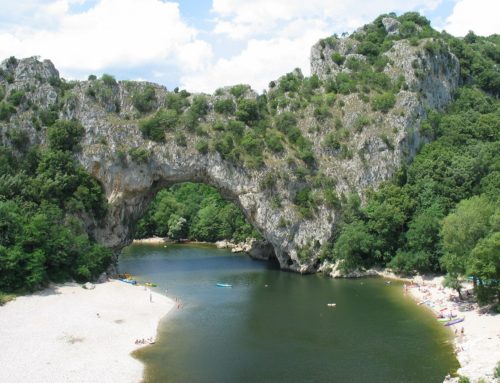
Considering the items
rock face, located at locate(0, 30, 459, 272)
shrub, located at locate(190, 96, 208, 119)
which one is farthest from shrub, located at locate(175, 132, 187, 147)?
shrub, located at locate(190, 96, 208, 119)

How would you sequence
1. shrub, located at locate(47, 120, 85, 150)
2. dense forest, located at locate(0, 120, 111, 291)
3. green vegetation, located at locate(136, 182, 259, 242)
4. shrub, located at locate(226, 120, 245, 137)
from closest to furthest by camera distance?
dense forest, located at locate(0, 120, 111, 291), shrub, located at locate(47, 120, 85, 150), shrub, located at locate(226, 120, 245, 137), green vegetation, located at locate(136, 182, 259, 242)

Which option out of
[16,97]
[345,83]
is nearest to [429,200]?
[345,83]

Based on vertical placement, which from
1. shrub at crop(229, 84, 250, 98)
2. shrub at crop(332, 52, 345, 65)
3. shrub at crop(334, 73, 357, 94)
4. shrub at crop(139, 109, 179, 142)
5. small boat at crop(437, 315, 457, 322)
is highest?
shrub at crop(332, 52, 345, 65)

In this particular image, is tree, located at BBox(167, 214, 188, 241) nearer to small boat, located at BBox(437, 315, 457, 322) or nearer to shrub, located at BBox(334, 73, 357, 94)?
shrub, located at BBox(334, 73, 357, 94)

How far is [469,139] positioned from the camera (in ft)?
239

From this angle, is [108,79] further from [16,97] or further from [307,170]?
[307,170]

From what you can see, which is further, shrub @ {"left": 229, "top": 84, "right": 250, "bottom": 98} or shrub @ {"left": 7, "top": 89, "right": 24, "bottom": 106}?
shrub @ {"left": 229, "top": 84, "right": 250, "bottom": 98}

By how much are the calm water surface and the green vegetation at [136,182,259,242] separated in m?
32.1

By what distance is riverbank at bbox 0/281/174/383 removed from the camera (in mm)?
33250

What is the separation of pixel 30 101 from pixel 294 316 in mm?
44714

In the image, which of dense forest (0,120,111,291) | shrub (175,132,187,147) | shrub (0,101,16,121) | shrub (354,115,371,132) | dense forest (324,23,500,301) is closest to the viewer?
dense forest (0,120,111,291)

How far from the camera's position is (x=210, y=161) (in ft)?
233

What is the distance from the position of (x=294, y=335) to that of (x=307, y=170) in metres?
33.8

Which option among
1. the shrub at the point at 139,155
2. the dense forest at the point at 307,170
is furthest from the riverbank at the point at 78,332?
the shrub at the point at 139,155
